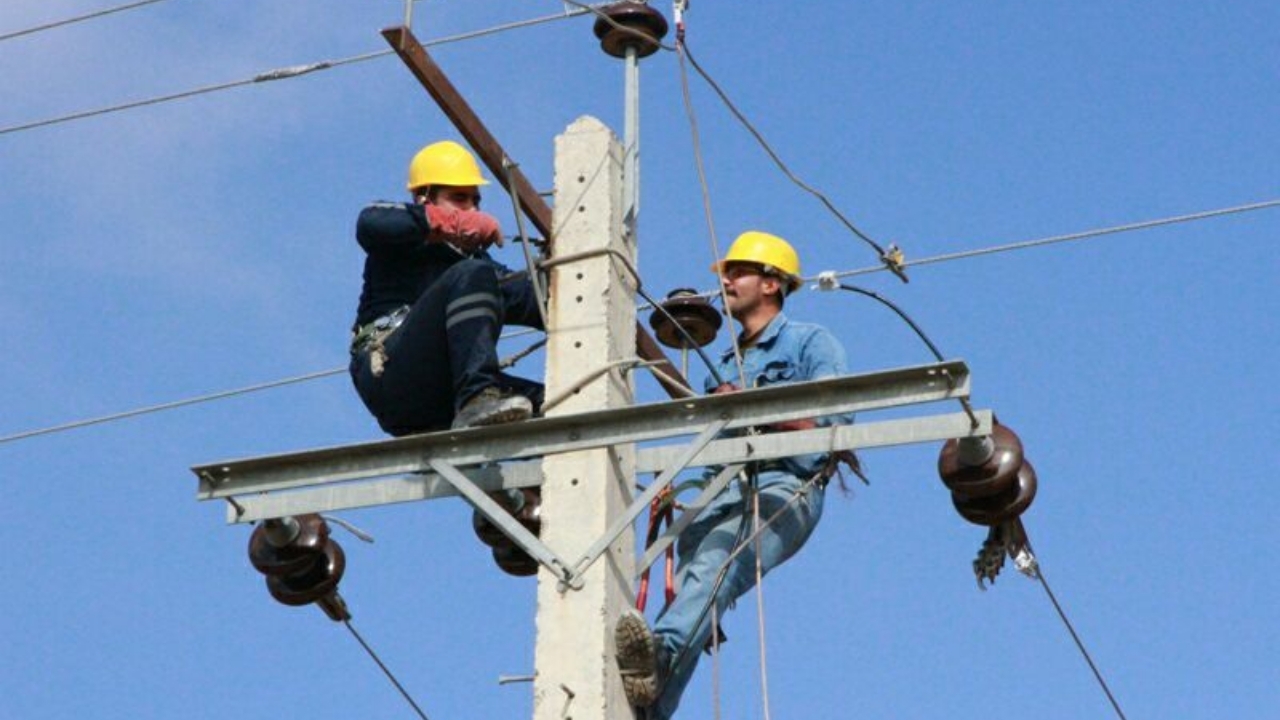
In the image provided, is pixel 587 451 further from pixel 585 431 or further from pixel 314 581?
pixel 314 581

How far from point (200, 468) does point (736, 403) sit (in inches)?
61.3

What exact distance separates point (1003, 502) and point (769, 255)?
2.03m

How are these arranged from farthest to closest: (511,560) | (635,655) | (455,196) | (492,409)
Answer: (511,560) → (455,196) → (492,409) → (635,655)

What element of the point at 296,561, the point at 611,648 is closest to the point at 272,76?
the point at 296,561

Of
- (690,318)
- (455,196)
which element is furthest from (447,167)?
(690,318)

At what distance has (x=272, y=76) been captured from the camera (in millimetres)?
8875

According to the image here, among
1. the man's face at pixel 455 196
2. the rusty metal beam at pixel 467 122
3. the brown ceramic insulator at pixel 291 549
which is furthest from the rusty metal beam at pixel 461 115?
the brown ceramic insulator at pixel 291 549

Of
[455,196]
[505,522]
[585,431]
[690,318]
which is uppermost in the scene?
[690,318]

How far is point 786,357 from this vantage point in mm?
8633

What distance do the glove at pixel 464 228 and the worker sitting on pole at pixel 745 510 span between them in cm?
73

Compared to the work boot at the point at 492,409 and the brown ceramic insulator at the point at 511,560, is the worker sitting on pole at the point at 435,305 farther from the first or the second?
the brown ceramic insulator at the point at 511,560

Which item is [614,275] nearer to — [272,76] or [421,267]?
[421,267]

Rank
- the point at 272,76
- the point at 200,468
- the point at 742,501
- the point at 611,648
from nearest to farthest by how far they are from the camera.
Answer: the point at 611,648, the point at 200,468, the point at 742,501, the point at 272,76

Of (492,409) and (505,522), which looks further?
(492,409)
